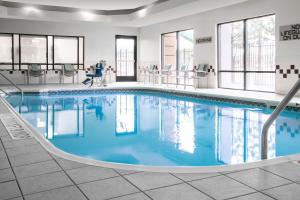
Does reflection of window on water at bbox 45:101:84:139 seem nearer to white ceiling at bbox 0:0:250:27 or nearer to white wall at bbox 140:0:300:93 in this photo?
white ceiling at bbox 0:0:250:27

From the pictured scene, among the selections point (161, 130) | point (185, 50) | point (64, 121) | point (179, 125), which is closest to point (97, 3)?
point (185, 50)

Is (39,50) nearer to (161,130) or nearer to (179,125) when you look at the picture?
(179,125)

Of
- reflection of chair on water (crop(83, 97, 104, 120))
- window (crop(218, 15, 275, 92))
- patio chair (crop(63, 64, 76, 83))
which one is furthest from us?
patio chair (crop(63, 64, 76, 83))

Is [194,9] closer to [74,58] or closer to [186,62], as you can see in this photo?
[186,62]

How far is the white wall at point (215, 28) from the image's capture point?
7.52m

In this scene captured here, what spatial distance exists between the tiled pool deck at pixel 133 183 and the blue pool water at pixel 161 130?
122 cm

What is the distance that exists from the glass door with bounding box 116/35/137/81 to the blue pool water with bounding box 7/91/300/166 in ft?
19.0

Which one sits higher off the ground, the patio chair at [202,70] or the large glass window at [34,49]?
the large glass window at [34,49]

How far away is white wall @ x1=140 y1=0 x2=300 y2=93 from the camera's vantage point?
7518 mm

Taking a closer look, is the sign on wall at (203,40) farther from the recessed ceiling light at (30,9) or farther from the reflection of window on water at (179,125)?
the recessed ceiling light at (30,9)

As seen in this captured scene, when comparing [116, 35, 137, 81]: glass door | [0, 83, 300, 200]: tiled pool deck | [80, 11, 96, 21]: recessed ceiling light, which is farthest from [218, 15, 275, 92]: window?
[0, 83, 300, 200]: tiled pool deck

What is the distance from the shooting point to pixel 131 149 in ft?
13.3

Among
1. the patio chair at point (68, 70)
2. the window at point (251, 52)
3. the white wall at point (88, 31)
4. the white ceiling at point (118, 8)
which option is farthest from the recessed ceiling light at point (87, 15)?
the window at point (251, 52)

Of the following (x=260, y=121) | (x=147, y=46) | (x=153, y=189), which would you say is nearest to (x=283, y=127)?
(x=260, y=121)
